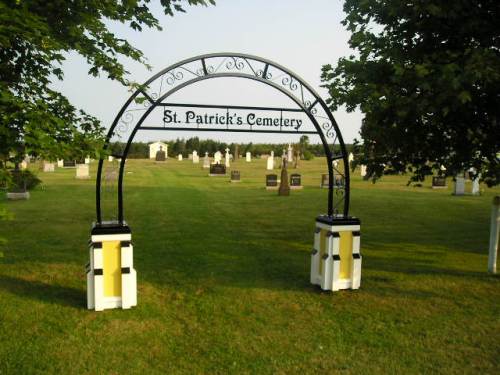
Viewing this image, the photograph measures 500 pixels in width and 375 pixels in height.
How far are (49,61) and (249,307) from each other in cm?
451

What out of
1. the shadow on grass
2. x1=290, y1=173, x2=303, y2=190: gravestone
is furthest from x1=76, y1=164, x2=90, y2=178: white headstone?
the shadow on grass

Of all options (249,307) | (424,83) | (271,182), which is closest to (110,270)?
(249,307)

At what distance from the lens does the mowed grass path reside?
15.6 feet

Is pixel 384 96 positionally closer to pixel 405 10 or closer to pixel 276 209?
pixel 405 10

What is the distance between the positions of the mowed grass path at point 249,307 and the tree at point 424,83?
244cm

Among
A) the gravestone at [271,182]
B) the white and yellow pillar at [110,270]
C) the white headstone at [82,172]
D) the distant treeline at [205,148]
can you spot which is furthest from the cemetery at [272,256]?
the distant treeline at [205,148]

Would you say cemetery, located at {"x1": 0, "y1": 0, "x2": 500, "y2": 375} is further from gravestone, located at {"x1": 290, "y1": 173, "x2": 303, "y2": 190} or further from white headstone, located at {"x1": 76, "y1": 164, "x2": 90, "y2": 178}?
white headstone, located at {"x1": 76, "y1": 164, "x2": 90, "y2": 178}

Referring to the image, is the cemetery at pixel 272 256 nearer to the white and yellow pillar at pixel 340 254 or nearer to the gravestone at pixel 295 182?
the white and yellow pillar at pixel 340 254

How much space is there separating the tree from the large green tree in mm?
3112

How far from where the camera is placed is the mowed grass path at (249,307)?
4.75 meters

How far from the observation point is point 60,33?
226 inches

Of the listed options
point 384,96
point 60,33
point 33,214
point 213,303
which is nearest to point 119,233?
point 213,303

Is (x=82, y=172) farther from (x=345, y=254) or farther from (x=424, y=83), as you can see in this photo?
(x=424, y=83)

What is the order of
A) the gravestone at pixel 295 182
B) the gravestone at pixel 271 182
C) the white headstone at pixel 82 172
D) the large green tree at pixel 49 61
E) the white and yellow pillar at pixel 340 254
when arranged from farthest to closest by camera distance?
the white headstone at pixel 82 172
the gravestone at pixel 295 182
the gravestone at pixel 271 182
the white and yellow pillar at pixel 340 254
the large green tree at pixel 49 61
